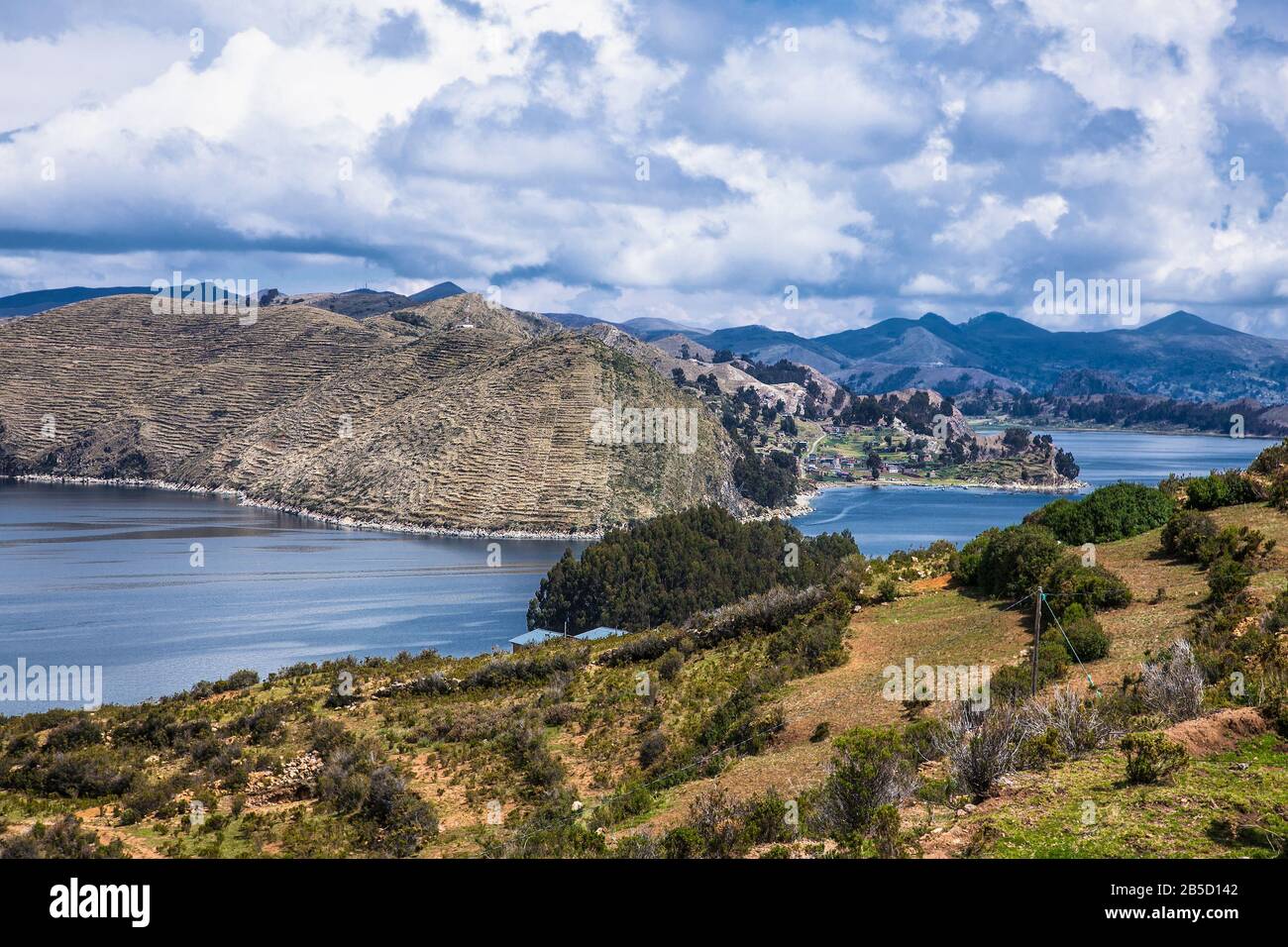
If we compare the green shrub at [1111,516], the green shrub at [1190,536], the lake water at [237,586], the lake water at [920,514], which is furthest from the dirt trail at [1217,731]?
the lake water at [920,514]

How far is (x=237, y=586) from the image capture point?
90500 millimetres

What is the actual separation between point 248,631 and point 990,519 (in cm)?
12324

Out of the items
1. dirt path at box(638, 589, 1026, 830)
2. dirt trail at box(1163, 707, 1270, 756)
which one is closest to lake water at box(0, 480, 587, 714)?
dirt path at box(638, 589, 1026, 830)

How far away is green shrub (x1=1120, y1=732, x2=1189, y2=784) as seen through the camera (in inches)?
448

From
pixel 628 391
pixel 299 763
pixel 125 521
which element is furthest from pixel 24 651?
pixel 628 391

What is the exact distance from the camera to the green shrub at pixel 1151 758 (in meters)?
11.4

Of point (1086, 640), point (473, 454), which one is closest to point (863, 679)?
point (1086, 640)

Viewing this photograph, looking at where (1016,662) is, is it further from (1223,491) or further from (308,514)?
(308,514)

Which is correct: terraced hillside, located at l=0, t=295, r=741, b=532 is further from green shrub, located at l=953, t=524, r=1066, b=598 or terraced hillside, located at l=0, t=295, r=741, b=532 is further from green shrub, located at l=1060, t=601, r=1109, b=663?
green shrub, located at l=1060, t=601, r=1109, b=663

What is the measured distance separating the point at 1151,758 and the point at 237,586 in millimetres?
91440
